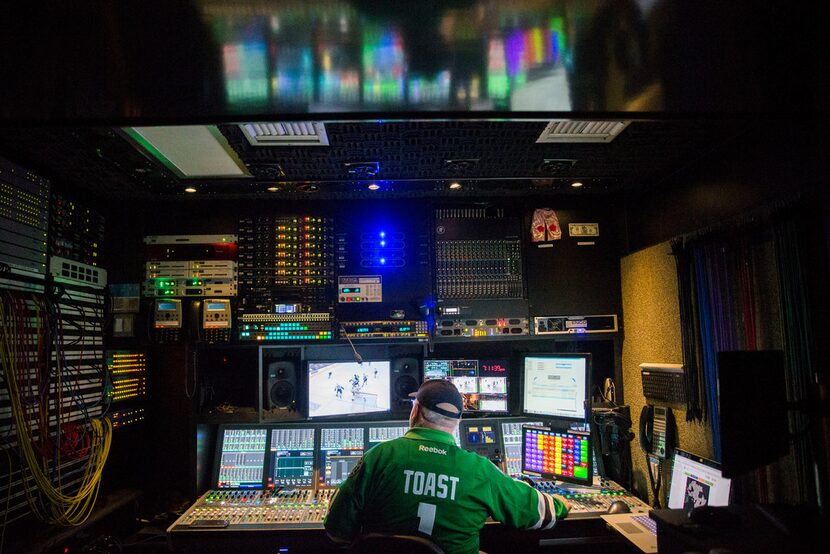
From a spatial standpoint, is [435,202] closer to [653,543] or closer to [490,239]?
[490,239]

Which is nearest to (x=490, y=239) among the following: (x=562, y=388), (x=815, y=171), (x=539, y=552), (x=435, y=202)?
(x=435, y=202)

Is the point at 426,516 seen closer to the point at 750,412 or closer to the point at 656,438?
the point at 750,412

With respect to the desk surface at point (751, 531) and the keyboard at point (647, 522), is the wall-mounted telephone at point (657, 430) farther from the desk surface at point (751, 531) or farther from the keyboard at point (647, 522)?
the desk surface at point (751, 531)

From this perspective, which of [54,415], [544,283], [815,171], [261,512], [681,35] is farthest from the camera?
[544,283]

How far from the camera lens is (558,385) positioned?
3.14 meters

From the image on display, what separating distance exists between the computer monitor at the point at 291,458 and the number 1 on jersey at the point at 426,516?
137cm

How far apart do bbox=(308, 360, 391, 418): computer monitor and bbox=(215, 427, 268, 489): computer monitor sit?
1.41 feet

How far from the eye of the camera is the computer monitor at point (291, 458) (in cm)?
311

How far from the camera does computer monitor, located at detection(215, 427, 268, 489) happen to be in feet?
10.2

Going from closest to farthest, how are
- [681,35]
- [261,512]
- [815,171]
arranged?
[681,35], [815,171], [261,512]

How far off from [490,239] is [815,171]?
183 cm

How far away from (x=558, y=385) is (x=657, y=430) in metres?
0.61

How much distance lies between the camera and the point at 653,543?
2289 mm

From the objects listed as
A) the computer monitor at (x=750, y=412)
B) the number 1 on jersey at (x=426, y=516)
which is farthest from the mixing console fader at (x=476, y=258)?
the computer monitor at (x=750, y=412)
